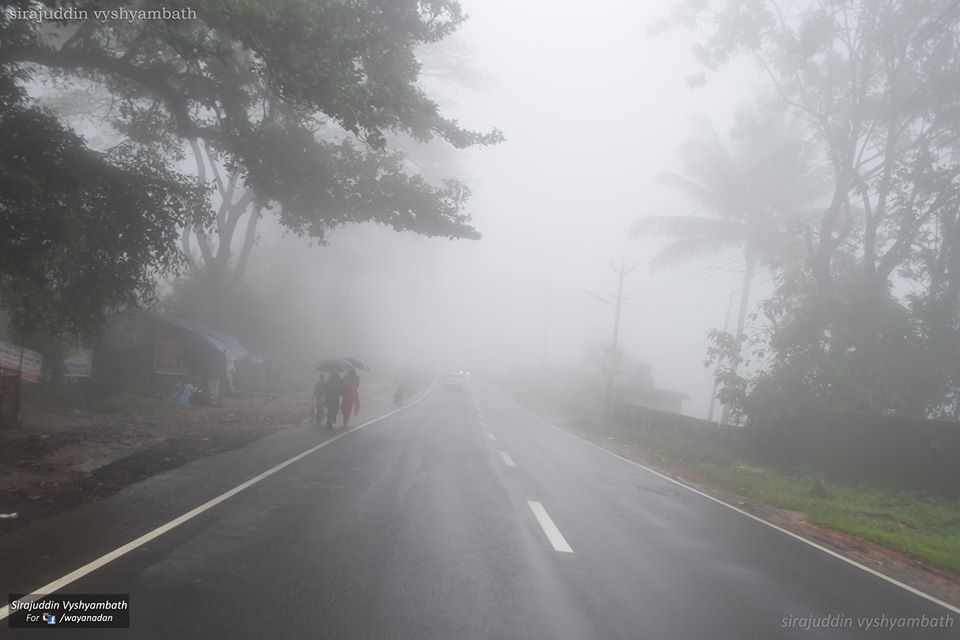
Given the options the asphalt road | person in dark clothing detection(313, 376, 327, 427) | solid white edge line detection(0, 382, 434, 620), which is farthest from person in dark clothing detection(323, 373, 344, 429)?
solid white edge line detection(0, 382, 434, 620)

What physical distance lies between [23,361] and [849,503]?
1830 cm

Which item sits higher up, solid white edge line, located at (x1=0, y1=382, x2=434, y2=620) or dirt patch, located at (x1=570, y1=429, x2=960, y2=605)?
solid white edge line, located at (x1=0, y1=382, x2=434, y2=620)

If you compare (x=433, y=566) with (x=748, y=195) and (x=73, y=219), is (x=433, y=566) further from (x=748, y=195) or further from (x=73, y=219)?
(x=748, y=195)

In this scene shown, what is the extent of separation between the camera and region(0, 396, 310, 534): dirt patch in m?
7.70

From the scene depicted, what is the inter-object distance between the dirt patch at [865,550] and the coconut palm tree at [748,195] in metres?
21.0

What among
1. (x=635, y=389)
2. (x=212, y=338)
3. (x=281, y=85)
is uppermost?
(x=281, y=85)

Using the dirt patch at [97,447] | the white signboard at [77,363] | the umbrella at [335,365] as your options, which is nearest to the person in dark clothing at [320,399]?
the umbrella at [335,365]

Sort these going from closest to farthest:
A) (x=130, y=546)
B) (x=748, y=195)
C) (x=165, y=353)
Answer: (x=130, y=546) < (x=165, y=353) < (x=748, y=195)

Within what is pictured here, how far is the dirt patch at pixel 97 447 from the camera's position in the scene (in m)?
7.70

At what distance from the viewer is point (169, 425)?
15125 millimetres

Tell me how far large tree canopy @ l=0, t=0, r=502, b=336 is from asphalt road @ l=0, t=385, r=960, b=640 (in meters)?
5.27

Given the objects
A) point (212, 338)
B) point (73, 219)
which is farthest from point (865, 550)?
point (212, 338)

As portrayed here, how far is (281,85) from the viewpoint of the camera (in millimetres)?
9477

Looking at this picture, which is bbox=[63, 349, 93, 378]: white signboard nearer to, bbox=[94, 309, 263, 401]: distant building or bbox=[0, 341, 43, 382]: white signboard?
bbox=[0, 341, 43, 382]: white signboard
